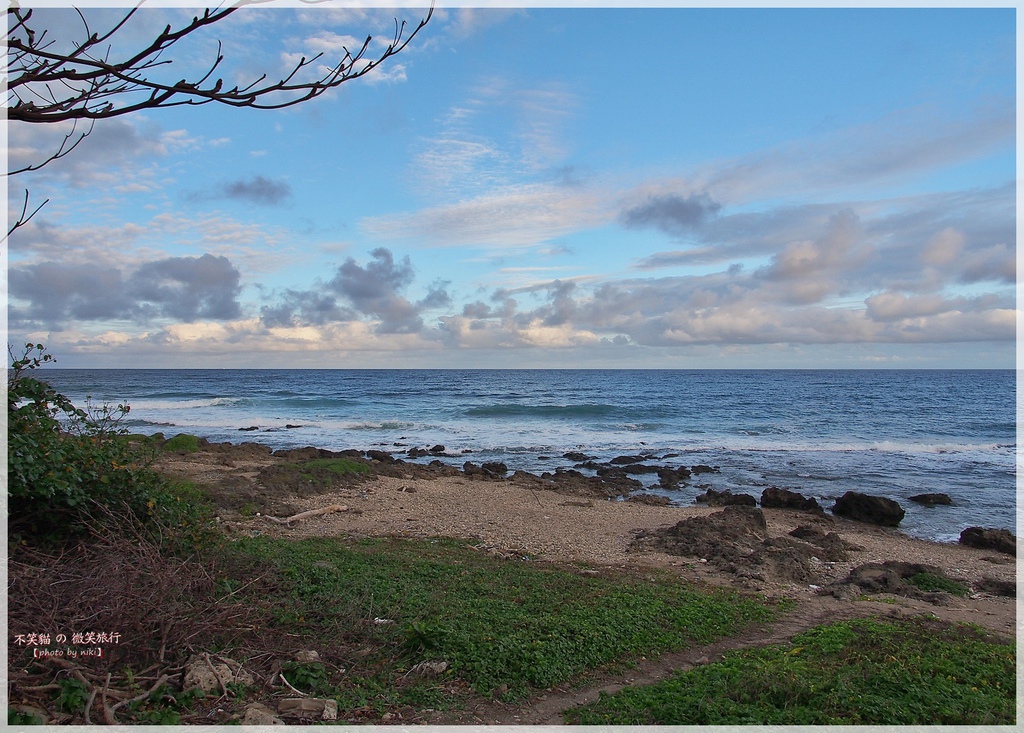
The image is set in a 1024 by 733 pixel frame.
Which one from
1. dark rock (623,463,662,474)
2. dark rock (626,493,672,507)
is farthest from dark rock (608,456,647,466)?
dark rock (626,493,672,507)

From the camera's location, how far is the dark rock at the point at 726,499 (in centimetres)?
1673

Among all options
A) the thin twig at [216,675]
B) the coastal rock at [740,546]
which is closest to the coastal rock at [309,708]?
the thin twig at [216,675]

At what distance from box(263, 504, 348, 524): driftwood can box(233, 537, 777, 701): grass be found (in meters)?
3.16

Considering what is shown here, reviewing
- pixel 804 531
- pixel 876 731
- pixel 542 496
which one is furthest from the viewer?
pixel 542 496

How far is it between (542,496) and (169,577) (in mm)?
12966

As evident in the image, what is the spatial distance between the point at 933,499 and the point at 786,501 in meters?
4.59

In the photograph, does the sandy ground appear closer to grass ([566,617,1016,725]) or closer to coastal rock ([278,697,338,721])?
grass ([566,617,1016,725])

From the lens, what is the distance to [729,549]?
1061 cm

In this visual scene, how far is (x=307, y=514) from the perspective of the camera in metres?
12.5

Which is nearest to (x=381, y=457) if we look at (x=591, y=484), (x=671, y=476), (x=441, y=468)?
(x=441, y=468)

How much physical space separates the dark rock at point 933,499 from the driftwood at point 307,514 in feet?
50.2

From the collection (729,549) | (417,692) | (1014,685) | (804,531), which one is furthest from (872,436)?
(417,692)

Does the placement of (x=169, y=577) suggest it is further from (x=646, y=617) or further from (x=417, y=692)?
(x=646, y=617)

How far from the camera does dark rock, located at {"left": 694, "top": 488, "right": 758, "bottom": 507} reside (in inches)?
659
